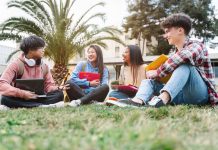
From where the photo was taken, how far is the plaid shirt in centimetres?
386

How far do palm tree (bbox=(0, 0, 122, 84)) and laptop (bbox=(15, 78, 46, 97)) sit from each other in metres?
8.76

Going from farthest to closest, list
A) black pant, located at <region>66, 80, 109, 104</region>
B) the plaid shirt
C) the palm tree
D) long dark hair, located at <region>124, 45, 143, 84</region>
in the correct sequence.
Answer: the palm tree < long dark hair, located at <region>124, 45, 143, 84</region> < black pant, located at <region>66, 80, 109, 104</region> < the plaid shirt

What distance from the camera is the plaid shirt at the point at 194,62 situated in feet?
12.7

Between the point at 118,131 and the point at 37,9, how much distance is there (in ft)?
42.6

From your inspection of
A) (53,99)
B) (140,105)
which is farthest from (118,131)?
(53,99)

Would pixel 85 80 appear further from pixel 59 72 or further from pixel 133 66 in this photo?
pixel 59 72

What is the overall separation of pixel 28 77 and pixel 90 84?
111 cm

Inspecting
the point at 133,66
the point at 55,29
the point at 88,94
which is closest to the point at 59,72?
the point at 55,29

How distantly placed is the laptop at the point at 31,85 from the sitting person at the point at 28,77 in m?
0.07

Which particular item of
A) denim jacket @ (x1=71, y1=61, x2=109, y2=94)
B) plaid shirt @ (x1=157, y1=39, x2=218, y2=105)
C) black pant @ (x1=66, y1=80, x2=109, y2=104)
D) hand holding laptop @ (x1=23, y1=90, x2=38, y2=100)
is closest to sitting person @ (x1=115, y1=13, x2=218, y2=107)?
plaid shirt @ (x1=157, y1=39, x2=218, y2=105)

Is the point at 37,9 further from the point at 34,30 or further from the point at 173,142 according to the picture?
the point at 173,142

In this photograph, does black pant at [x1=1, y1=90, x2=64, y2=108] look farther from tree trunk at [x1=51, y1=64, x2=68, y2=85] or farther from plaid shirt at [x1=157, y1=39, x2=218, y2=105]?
tree trunk at [x1=51, y1=64, x2=68, y2=85]

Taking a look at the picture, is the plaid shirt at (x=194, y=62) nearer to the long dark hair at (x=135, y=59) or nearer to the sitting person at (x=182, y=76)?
the sitting person at (x=182, y=76)

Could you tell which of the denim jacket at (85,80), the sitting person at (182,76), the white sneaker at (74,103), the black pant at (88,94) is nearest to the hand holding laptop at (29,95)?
the white sneaker at (74,103)
